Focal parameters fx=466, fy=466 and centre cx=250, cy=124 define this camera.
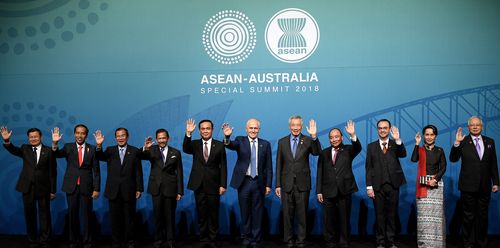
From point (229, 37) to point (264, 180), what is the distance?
2160mm

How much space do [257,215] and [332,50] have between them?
8.22ft

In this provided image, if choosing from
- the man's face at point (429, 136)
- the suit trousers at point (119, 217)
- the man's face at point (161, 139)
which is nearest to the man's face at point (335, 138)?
the man's face at point (429, 136)

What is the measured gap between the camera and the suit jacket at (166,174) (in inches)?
218

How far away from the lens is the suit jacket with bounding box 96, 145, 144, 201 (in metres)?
5.54

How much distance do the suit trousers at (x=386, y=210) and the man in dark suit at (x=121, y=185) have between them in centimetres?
283

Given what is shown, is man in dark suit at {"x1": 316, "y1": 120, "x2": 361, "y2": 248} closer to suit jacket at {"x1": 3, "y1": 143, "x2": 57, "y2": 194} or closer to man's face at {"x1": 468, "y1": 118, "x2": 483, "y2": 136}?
man's face at {"x1": 468, "y1": 118, "x2": 483, "y2": 136}

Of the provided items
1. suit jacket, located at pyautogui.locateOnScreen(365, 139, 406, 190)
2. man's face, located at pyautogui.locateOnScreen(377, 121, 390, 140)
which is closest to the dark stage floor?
suit jacket, located at pyautogui.locateOnScreen(365, 139, 406, 190)

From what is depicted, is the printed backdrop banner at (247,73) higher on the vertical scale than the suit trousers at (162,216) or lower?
higher

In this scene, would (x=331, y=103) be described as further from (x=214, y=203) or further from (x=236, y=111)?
(x=214, y=203)

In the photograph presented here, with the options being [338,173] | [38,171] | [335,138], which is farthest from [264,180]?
[38,171]

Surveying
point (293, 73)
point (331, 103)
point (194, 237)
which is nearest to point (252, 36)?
Result: point (293, 73)

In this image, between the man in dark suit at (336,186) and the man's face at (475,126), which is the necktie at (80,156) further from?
the man's face at (475,126)

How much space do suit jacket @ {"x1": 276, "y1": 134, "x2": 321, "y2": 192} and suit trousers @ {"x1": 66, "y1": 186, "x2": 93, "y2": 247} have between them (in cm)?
232

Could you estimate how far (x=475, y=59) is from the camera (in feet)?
20.6
